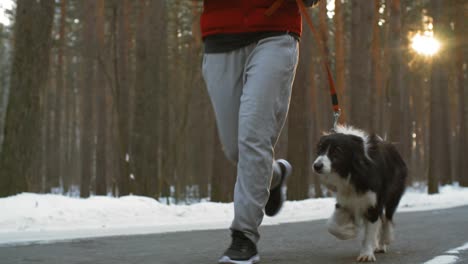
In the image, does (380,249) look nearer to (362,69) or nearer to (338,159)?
(338,159)

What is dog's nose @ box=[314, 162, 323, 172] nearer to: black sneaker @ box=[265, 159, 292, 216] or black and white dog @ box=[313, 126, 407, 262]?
black and white dog @ box=[313, 126, 407, 262]

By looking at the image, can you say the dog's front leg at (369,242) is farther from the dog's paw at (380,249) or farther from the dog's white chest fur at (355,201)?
the dog's paw at (380,249)

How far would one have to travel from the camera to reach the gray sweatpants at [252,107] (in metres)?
4.03

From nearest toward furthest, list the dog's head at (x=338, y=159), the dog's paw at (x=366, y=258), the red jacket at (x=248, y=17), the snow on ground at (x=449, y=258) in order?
the red jacket at (x=248, y=17), the snow on ground at (x=449, y=258), the dog's paw at (x=366, y=258), the dog's head at (x=338, y=159)

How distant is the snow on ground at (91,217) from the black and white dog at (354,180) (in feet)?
8.04

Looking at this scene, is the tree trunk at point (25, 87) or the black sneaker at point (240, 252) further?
the tree trunk at point (25, 87)

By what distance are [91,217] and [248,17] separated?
4.70m

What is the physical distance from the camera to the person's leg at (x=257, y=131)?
4.02 metres

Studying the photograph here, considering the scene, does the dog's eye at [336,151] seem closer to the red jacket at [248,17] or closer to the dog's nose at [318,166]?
the dog's nose at [318,166]

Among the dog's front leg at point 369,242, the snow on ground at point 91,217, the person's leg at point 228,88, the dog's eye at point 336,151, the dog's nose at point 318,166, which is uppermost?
the person's leg at point 228,88

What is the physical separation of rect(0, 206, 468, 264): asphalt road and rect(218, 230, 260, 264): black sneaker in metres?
0.36

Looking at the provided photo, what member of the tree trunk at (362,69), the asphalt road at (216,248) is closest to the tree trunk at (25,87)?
the asphalt road at (216,248)

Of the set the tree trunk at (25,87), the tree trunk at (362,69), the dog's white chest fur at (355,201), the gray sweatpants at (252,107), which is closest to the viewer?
the gray sweatpants at (252,107)

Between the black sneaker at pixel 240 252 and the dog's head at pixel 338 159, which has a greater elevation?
the dog's head at pixel 338 159
